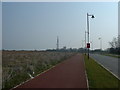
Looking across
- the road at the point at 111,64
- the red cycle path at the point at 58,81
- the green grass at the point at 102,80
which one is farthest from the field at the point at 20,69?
the road at the point at 111,64

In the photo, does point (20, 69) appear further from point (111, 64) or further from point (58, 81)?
point (111, 64)

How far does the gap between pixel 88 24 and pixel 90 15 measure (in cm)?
248

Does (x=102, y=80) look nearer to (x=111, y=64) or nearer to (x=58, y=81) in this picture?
(x=58, y=81)

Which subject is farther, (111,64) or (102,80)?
(111,64)

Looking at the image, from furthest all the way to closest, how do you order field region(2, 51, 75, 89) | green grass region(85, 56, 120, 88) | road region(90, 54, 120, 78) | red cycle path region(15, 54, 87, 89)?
road region(90, 54, 120, 78), field region(2, 51, 75, 89), green grass region(85, 56, 120, 88), red cycle path region(15, 54, 87, 89)

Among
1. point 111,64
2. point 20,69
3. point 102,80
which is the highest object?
point 20,69

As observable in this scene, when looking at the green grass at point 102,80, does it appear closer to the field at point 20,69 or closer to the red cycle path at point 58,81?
the red cycle path at point 58,81

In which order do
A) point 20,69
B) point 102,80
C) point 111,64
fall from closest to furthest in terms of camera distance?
point 102,80, point 20,69, point 111,64

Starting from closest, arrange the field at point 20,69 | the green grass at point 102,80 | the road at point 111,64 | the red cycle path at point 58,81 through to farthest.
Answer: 1. the red cycle path at point 58,81
2. the green grass at point 102,80
3. the field at point 20,69
4. the road at point 111,64

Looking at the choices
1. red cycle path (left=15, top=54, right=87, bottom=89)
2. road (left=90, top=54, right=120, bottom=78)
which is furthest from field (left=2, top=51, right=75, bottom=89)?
road (left=90, top=54, right=120, bottom=78)

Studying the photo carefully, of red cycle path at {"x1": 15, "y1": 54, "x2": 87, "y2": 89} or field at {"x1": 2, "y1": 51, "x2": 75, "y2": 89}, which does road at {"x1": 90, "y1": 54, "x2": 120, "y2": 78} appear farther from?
field at {"x1": 2, "y1": 51, "x2": 75, "y2": 89}

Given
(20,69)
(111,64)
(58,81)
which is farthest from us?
(111,64)

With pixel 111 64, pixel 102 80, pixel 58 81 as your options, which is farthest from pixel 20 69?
pixel 111 64

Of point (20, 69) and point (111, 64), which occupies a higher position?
point (20, 69)
